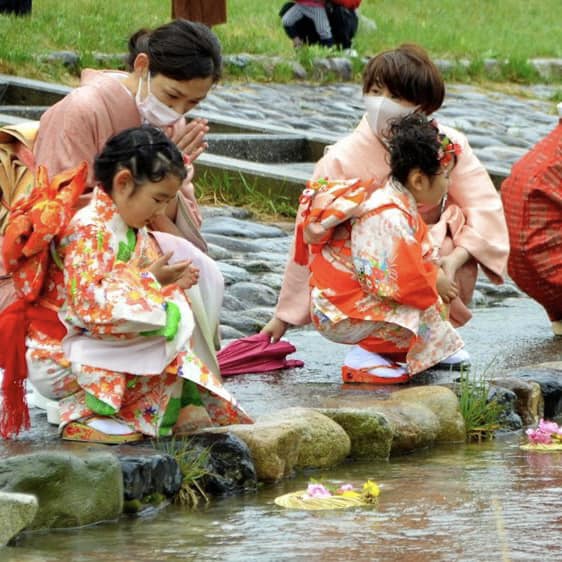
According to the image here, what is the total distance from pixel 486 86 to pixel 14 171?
1257 centimetres

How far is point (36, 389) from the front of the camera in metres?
4.89

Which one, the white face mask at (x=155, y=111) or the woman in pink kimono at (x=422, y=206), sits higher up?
the white face mask at (x=155, y=111)

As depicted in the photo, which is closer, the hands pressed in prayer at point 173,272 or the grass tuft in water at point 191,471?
the grass tuft in water at point 191,471

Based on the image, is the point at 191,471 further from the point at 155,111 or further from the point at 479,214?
the point at 479,214

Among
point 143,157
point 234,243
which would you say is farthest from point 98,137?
point 234,243

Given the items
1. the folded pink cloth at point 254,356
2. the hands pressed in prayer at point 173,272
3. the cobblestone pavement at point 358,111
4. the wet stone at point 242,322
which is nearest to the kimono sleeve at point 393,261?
the folded pink cloth at point 254,356

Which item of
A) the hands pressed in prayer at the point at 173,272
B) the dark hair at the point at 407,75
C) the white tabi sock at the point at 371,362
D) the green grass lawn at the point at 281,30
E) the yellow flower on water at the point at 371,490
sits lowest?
the white tabi sock at the point at 371,362

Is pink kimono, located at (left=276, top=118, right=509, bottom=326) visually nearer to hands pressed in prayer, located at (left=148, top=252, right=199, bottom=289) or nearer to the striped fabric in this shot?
the striped fabric

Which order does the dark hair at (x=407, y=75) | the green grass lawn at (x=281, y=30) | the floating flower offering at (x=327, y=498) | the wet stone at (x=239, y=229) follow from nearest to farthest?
the floating flower offering at (x=327, y=498)
the dark hair at (x=407, y=75)
the wet stone at (x=239, y=229)
the green grass lawn at (x=281, y=30)

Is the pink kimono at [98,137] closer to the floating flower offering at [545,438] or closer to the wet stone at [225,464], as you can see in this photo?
the wet stone at [225,464]

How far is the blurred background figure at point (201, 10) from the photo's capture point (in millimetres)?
12508

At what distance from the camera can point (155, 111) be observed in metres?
5.39

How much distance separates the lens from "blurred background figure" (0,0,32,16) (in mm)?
15945

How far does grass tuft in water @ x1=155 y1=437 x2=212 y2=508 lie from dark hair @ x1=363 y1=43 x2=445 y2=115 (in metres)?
2.16
